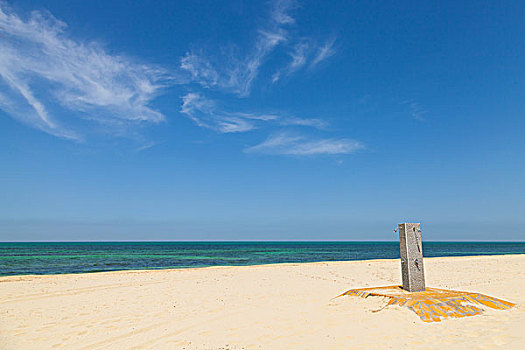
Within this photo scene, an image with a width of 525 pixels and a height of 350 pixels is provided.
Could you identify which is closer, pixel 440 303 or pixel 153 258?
pixel 440 303

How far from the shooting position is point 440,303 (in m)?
8.55

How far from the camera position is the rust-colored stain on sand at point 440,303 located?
26.8 ft

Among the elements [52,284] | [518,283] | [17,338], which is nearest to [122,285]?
[52,284]

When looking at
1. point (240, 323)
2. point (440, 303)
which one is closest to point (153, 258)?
point (240, 323)

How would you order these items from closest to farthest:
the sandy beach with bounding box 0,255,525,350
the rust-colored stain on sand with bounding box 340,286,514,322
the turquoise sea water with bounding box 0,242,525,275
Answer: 1. the sandy beach with bounding box 0,255,525,350
2. the rust-colored stain on sand with bounding box 340,286,514,322
3. the turquoise sea water with bounding box 0,242,525,275

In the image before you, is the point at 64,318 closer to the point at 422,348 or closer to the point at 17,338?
the point at 17,338

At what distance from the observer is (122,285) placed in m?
16.5

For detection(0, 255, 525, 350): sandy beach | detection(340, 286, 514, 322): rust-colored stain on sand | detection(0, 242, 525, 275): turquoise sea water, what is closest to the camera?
detection(0, 255, 525, 350): sandy beach

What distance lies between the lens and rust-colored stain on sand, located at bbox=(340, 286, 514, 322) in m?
8.16

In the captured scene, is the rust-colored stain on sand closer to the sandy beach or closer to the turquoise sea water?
the sandy beach

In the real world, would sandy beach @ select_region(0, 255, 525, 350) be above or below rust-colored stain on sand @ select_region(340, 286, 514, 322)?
below

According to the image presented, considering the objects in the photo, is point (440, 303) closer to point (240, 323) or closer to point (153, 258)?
point (240, 323)

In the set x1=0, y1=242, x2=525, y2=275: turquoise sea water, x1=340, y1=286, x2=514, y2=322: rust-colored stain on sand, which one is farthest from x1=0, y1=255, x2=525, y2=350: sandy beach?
x1=0, y1=242, x2=525, y2=275: turquoise sea water

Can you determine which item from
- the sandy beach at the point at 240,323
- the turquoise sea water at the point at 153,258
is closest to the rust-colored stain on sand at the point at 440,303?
the sandy beach at the point at 240,323
